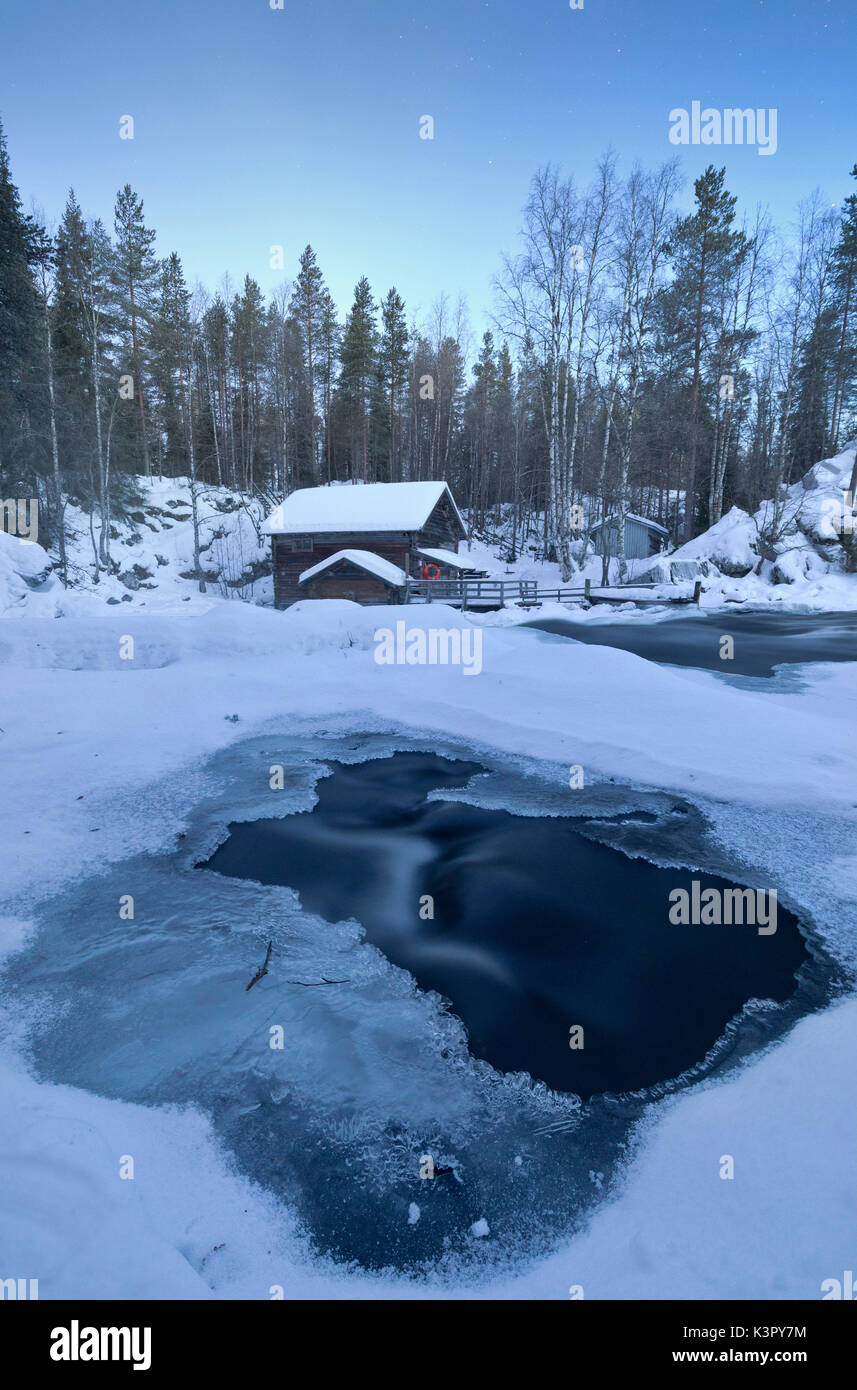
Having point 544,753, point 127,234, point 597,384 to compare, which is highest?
point 127,234

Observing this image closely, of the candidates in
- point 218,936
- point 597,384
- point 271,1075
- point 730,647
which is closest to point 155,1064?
point 271,1075

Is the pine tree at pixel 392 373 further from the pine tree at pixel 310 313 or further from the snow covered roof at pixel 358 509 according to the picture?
the snow covered roof at pixel 358 509

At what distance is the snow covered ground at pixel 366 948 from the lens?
1.75 meters

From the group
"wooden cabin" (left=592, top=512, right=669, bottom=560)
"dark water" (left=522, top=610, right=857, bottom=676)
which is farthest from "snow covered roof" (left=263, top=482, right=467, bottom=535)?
"wooden cabin" (left=592, top=512, right=669, bottom=560)

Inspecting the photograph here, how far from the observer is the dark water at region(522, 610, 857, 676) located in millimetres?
12523

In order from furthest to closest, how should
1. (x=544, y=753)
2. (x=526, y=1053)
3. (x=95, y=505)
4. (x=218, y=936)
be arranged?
(x=95, y=505) < (x=544, y=753) < (x=218, y=936) < (x=526, y=1053)

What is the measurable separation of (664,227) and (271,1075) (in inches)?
1203

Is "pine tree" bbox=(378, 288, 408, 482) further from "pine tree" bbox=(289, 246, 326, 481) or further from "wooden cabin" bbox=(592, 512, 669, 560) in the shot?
"wooden cabin" bbox=(592, 512, 669, 560)

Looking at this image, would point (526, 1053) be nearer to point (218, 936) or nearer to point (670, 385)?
point (218, 936)

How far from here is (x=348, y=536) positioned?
26.4m

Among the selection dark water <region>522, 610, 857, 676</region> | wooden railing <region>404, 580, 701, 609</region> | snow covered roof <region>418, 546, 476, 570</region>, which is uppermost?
snow covered roof <region>418, 546, 476, 570</region>

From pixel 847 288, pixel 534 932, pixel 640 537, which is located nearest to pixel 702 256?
pixel 847 288

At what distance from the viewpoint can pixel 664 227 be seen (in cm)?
2406

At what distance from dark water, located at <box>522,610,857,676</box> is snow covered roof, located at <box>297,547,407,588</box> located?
6.14 metres
